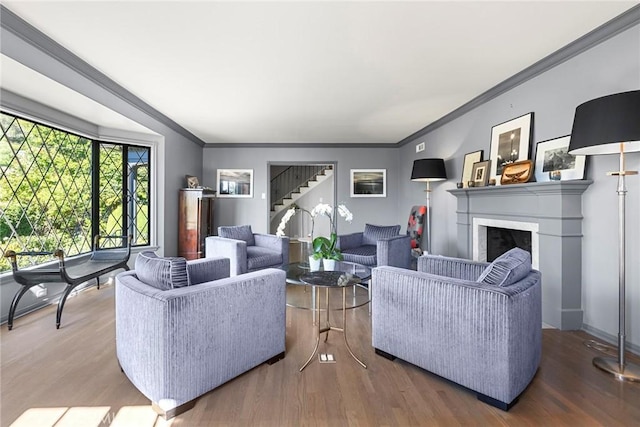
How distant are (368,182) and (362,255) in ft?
9.96

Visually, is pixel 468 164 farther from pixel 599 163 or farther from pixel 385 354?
pixel 385 354

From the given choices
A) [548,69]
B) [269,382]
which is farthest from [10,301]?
[548,69]

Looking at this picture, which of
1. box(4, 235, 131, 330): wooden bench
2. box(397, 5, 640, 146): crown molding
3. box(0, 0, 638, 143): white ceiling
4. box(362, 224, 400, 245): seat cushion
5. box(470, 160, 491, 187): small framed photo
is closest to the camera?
box(0, 0, 638, 143): white ceiling

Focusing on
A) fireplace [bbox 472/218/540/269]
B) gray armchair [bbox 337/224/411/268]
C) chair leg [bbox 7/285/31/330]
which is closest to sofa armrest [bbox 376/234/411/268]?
gray armchair [bbox 337/224/411/268]

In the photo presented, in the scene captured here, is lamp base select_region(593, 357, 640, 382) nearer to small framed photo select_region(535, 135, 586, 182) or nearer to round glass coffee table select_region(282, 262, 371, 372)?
small framed photo select_region(535, 135, 586, 182)

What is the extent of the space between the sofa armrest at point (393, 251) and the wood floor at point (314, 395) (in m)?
1.46

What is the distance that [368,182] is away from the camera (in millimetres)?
6711

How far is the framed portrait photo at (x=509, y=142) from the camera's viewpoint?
3131mm

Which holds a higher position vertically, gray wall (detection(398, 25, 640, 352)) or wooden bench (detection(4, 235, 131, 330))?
gray wall (detection(398, 25, 640, 352))

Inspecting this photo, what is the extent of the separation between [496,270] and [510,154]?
211 centimetres

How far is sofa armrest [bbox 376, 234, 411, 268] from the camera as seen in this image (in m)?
3.69

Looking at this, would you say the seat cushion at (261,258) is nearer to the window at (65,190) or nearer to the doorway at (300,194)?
the window at (65,190)

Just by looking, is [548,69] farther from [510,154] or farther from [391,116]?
[391,116]

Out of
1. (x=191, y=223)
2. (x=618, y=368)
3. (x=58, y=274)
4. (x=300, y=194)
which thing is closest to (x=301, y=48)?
(x=58, y=274)
